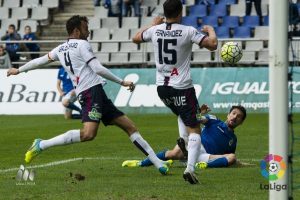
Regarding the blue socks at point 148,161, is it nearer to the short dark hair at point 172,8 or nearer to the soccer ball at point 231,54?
the soccer ball at point 231,54

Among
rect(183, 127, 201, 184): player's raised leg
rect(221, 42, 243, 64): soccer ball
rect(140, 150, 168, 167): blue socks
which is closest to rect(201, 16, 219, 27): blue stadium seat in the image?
rect(221, 42, 243, 64): soccer ball

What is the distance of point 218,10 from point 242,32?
1447 mm

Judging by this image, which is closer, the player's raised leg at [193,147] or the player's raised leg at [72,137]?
the player's raised leg at [193,147]

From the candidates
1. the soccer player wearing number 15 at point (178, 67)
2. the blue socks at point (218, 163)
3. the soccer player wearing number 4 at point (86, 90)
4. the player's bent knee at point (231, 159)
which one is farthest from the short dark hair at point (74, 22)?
the player's bent knee at point (231, 159)

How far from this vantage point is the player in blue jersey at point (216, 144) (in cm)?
1421

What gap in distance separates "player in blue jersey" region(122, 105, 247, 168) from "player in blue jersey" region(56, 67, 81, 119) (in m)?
11.3

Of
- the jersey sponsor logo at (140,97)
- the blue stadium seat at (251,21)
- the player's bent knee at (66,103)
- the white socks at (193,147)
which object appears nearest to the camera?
the white socks at (193,147)

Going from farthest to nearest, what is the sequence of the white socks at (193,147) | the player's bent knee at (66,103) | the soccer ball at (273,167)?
the player's bent knee at (66,103) < the white socks at (193,147) < the soccer ball at (273,167)

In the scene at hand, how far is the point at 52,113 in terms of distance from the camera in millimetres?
28016

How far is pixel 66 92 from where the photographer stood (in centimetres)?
2606

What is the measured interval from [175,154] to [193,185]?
2256 mm

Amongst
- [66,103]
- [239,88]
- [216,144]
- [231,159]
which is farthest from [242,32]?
[231,159]

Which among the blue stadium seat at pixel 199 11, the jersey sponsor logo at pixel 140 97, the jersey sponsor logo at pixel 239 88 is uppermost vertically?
the blue stadium seat at pixel 199 11

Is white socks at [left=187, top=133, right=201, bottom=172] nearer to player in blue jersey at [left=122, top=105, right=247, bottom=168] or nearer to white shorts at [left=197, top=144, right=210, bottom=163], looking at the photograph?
player in blue jersey at [left=122, top=105, right=247, bottom=168]
